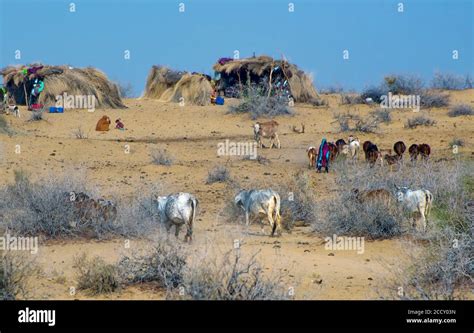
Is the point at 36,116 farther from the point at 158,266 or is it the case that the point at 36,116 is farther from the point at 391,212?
the point at 158,266

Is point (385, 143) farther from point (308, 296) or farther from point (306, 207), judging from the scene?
point (308, 296)

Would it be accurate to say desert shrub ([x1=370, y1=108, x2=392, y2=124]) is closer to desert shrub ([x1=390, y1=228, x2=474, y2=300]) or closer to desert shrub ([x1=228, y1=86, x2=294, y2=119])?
desert shrub ([x1=228, y1=86, x2=294, y2=119])

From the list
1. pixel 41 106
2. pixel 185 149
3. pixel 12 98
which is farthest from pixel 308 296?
pixel 12 98

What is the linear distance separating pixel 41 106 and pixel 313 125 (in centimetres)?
995

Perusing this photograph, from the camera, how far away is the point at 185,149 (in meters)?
23.4


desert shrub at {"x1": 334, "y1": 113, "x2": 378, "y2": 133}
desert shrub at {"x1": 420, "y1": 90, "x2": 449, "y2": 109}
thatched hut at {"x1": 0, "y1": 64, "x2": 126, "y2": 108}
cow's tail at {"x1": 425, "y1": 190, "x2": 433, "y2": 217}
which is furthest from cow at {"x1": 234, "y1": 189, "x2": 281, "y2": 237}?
→ thatched hut at {"x1": 0, "y1": 64, "x2": 126, "y2": 108}

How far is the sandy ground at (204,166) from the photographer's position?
9805 mm

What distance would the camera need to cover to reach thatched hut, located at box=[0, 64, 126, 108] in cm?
3304

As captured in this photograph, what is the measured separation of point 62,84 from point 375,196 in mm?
22480

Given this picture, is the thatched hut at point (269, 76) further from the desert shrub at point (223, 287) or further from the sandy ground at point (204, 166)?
the desert shrub at point (223, 287)

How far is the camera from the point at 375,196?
Answer: 492 inches

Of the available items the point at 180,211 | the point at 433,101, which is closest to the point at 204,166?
the point at 180,211

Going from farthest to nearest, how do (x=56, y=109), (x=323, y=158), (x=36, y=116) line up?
(x=56, y=109)
(x=36, y=116)
(x=323, y=158)
